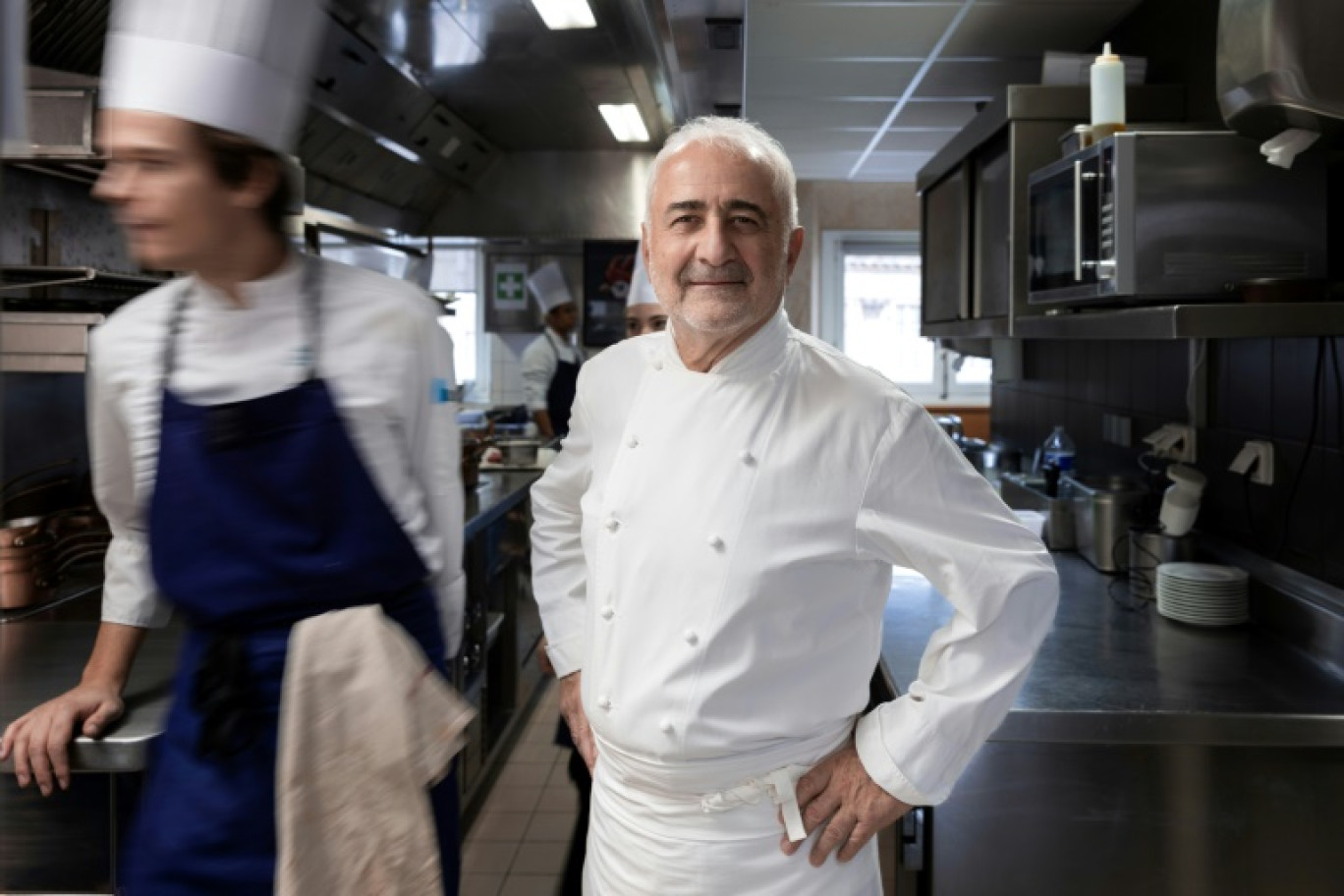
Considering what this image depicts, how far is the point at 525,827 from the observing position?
3.36 meters

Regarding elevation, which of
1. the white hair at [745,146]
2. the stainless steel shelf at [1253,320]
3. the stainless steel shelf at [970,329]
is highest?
the white hair at [745,146]

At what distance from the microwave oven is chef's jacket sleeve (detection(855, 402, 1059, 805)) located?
1.07m

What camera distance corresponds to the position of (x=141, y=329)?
1.37m

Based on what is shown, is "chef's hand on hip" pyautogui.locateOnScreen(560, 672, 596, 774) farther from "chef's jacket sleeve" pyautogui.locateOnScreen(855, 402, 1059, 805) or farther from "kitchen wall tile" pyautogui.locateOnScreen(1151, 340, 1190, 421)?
"kitchen wall tile" pyautogui.locateOnScreen(1151, 340, 1190, 421)

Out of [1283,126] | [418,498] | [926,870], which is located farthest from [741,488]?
[1283,126]

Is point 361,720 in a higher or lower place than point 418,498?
lower

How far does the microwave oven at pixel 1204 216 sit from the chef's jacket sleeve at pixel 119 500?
179cm

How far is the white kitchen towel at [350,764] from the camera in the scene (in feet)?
4.05

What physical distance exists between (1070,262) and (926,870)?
4.48ft

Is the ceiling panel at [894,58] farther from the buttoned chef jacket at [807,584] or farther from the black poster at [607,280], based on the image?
the buttoned chef jacket at [807,584]

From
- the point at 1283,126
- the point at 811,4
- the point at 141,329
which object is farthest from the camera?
the point at 811,4

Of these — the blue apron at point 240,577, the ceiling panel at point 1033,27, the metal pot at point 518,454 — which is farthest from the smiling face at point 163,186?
the ceiling panel at point 1033,27

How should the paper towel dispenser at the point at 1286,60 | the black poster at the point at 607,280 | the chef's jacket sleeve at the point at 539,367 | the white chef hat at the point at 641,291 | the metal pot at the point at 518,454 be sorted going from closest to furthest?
the paper towel dispenser at the point at 1286,60, the white chef hat at the point at 641,291, the metal pot at the point at 518,454, the chef's jacket sleeve at the point at 539,367, the black poster at the point at 607,280

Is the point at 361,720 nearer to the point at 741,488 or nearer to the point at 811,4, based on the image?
the point at 741,488
